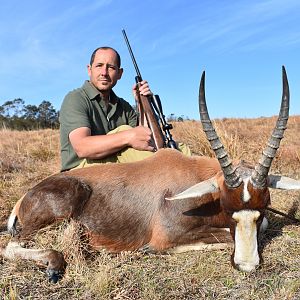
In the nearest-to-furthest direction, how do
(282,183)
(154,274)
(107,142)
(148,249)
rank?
(154,274)
(282,183)
(148,249)
(107,142)

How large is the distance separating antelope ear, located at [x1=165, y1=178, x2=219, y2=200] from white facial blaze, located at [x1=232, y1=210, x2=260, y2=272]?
0.52 meters

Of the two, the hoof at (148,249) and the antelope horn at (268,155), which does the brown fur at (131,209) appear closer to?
the hoof at (148,249)

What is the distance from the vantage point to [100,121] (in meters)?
5.51

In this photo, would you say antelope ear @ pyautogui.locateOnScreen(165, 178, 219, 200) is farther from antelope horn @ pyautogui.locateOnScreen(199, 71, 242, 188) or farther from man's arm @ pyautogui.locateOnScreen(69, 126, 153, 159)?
man's arm @ pyautogui.locateOnScreen(69, 126, 153, 159)

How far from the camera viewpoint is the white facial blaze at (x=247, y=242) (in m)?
3.38

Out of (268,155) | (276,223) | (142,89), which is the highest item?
(142,89)

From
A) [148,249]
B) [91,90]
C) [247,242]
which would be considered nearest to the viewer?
[247,242]

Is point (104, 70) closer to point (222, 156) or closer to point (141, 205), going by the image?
point (141, 205)

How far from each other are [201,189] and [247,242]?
2.27 feet

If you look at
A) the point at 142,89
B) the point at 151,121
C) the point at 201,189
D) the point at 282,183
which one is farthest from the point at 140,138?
the point at 282,183

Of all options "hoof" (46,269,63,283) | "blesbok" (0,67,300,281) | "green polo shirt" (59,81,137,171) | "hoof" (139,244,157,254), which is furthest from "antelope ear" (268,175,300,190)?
"green polo shirt" (59,81,137,171)

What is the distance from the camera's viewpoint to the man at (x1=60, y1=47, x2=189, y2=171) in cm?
476

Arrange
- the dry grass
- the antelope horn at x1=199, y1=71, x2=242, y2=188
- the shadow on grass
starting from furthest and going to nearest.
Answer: the shadow on grass < the antelope horn at x1=199, y1=71, x2=242, y2=188 < the dry grass

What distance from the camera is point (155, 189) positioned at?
417cm
